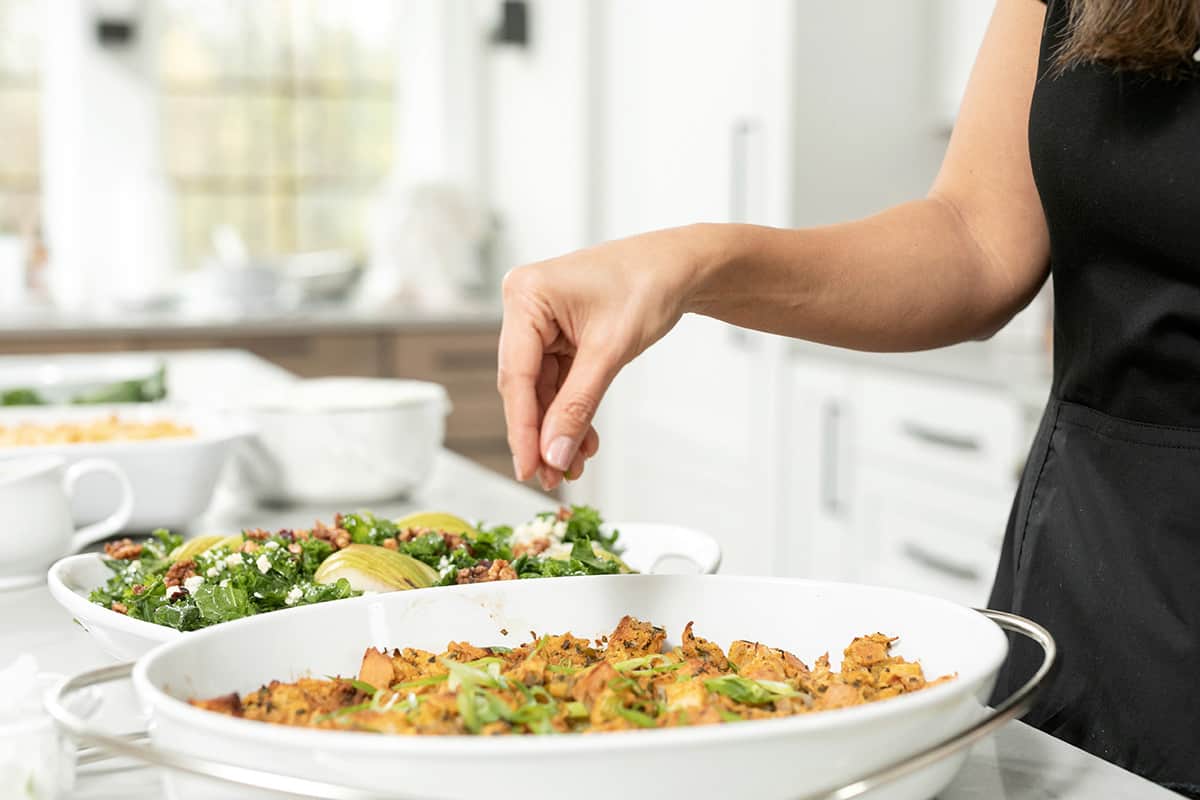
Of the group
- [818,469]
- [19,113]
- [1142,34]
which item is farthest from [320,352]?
[1142,34]

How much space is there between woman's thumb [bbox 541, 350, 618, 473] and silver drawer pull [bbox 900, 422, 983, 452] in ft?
6.58

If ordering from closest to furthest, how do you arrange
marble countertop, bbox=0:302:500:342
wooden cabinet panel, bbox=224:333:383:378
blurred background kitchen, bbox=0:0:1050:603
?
blurred background kitchen, bbox=0:0:1050:603
marble countertop, bbox=0:302:500:342
wooden cabinet panel, bbox=224:333:383:378

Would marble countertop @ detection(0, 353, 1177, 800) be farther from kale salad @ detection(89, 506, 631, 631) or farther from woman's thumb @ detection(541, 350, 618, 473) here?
woman's thumb @ detection(541, 350, 618, 473)

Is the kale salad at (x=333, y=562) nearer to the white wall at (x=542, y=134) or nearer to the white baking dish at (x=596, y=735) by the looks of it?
the white baking dish at (x=596, y=735)

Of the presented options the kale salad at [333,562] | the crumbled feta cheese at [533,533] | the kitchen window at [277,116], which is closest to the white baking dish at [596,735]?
the kale salad at [333,562]

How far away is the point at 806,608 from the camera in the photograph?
68cm

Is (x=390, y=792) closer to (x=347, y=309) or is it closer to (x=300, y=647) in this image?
(x=300, y=647)

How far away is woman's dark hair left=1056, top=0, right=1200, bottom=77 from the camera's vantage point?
2.79ft

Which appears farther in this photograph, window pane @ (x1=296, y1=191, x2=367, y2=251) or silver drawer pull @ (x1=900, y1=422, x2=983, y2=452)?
window pane @ (x1=296, y1=191, x2=367, y2=251)

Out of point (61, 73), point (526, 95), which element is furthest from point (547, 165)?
point (61, 73)

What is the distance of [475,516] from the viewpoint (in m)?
1.36

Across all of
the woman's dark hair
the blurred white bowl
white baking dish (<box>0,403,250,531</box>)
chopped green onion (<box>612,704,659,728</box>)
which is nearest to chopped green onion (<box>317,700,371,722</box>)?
chopped green onion (<box>612,704,659,728</box>)

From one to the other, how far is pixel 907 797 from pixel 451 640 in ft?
0.84

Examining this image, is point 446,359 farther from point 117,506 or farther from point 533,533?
point 533,533
